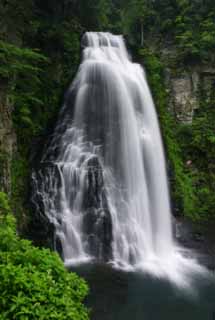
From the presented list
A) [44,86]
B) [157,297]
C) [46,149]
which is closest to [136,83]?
[44,86]

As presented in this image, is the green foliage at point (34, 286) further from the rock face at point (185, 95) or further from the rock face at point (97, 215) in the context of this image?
the rock face at point (185, 95)

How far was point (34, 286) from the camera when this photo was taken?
9.92 feet

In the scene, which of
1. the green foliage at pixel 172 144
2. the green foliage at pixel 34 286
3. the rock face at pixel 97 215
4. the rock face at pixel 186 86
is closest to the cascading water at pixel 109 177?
the rock face at pixel 97 215

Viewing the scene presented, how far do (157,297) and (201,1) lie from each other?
53.5 ft

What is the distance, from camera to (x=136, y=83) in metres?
13.5

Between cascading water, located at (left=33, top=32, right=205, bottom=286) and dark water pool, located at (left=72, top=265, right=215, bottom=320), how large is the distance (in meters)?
0.72

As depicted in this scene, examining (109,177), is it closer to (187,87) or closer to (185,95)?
(185,95)

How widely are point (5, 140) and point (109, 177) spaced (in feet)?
12.2

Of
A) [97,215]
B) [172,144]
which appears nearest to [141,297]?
[97,215]

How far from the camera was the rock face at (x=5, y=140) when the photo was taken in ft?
24.3

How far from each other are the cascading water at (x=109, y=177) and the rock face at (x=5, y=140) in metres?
1.36

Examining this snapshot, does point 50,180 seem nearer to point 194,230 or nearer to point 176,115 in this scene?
point 194,230

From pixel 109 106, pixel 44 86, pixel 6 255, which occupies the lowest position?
pixel 6 255

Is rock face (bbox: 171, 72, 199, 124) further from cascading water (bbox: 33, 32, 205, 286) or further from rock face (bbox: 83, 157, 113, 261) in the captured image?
rock face (bbox: 83, 157, 113, 261)
